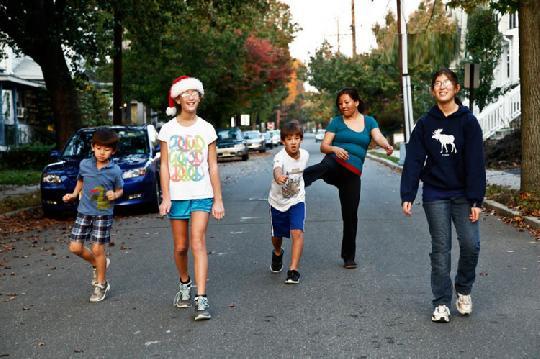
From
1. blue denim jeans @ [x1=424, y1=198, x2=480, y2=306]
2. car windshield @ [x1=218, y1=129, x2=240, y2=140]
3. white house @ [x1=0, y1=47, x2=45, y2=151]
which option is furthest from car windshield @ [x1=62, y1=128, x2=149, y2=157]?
car windshield @ [x1=218, y1=129, x2=240, y2=140]

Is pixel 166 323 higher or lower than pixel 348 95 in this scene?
lower

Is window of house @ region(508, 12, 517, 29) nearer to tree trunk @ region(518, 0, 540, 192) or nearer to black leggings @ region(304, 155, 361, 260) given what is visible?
tree trunk @ region(518, 0, 540, 192)

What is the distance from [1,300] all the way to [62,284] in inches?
30.7

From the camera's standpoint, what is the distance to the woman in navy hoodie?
18.7 ft

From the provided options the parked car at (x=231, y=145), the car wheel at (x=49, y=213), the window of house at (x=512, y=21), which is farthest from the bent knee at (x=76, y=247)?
the window of house at (x=512, y=21)

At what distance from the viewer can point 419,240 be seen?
1009 cm

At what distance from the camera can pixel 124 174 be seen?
1392cm

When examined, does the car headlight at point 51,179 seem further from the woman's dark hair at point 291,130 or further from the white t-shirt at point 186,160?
the white t-shirt at point 186,160

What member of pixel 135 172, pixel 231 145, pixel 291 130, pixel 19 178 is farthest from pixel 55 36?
pixel 231 145

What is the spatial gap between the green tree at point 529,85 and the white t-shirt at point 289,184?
7033mm

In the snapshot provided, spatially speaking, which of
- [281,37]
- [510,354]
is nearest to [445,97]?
[510,354]

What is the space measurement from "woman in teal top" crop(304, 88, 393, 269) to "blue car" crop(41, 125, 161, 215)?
647 centimetres

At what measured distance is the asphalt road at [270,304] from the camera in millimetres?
5262

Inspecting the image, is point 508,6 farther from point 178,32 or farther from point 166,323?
point 178,32
